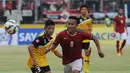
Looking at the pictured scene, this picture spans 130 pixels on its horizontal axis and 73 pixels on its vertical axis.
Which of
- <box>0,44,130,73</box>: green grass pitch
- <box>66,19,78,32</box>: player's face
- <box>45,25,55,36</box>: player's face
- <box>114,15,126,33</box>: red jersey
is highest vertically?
<box>66,19,78,32</box>: player's face

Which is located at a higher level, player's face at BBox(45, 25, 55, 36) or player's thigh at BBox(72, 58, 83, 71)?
player's face at BBox(45, 25, 55, 36)

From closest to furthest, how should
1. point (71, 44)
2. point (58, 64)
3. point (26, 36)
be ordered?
point (71, 44) → point (58, 64) → point (26, 36)

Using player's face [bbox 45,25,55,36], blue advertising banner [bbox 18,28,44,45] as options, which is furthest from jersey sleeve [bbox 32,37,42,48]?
blue advertising banner [bbox 18,28,44,45]

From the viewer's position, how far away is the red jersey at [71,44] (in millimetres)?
9494

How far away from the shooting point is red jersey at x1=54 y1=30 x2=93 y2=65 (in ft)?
31.1

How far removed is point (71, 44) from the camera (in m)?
9.50

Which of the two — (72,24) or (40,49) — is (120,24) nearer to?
(40,49)

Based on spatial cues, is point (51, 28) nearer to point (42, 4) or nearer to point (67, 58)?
point (67, 58)

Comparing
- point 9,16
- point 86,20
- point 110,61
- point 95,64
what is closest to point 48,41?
point 86,20

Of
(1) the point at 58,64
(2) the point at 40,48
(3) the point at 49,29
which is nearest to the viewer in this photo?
(3) the point at 49,29

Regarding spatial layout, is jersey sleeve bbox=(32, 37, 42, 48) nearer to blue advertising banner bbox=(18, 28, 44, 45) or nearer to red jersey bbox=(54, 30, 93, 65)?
red jersey bbox=(54, 30, 93, 65)

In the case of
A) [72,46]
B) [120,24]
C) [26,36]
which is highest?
[72,46]

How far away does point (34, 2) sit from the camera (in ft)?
109

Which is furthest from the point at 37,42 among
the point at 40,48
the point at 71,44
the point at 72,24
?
the point at 72,24
